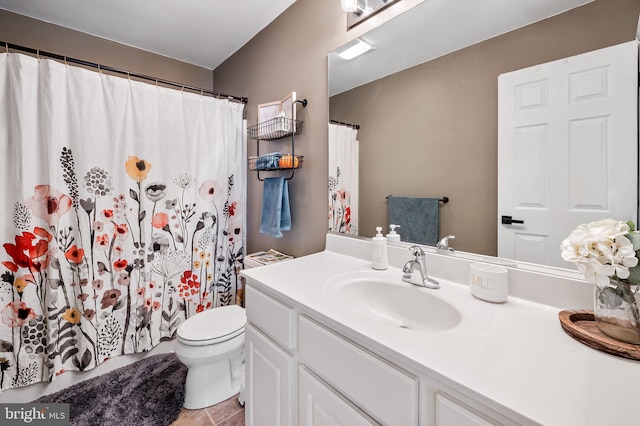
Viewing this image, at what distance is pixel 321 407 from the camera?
80 cm

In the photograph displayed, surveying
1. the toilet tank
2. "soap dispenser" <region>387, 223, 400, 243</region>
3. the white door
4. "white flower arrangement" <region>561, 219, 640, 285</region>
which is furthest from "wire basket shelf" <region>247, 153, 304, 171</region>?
"white flower arrangement" <region>561, 219, 640, 285</region>

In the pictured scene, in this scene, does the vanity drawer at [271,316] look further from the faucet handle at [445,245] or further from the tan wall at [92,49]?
the tan wall at [92,49]

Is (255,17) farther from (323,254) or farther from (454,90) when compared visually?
(323,254)

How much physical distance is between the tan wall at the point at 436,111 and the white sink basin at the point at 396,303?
0.27 meters

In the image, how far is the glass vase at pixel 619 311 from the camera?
602 mm

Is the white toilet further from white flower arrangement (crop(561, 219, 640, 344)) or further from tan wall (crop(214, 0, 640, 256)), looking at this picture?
white flower arrangement (crop(561, 219, 640, 344))

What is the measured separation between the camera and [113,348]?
1742 mm

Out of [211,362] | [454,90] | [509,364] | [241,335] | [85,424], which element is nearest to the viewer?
[509,364]

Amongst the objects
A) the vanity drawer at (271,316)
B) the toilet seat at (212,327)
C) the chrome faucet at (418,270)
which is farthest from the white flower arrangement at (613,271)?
the toilet seat at (212,327)

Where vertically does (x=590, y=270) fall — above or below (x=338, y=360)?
above

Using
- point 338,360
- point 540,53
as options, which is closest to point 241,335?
point 338,360

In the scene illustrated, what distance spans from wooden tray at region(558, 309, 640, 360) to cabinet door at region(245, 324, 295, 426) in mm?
795

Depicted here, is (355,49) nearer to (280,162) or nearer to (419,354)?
(280,162)

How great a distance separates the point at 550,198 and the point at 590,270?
29cm
